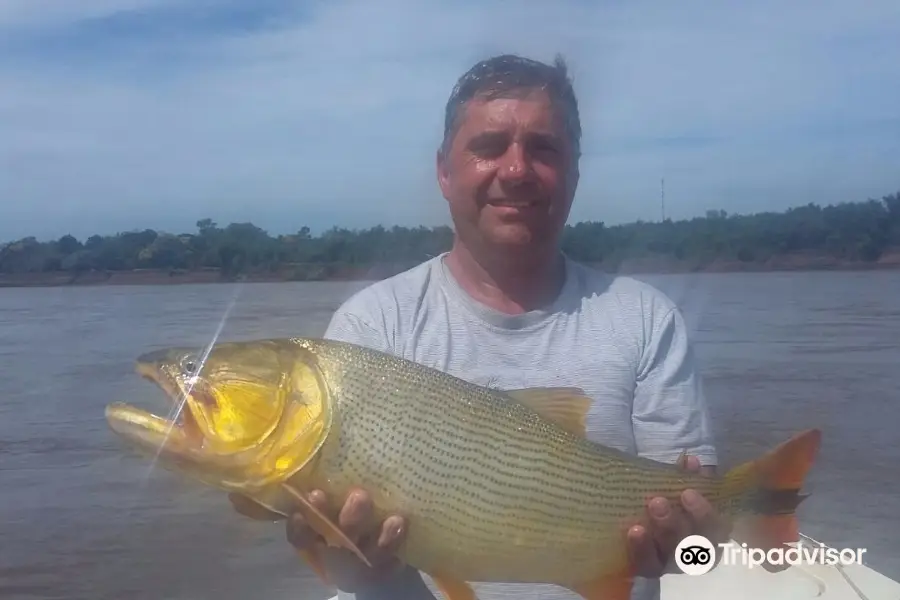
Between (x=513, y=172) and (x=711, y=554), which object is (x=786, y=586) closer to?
(x=711, y=554)

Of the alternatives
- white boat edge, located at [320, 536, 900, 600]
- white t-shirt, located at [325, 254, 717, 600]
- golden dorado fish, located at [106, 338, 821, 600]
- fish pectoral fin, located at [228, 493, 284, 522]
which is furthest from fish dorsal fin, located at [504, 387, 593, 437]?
white boat edge, located at [320, 536, 900, 600]

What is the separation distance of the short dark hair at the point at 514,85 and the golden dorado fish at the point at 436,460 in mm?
904

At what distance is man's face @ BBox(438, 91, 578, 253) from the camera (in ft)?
9.57

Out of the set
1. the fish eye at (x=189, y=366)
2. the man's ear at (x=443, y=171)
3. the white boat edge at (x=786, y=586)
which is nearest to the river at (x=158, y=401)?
the white boat edge at (x=786, y=586)

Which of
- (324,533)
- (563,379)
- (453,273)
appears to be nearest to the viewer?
(324,533)

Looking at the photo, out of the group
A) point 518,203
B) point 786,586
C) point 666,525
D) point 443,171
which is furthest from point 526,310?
point 786,586

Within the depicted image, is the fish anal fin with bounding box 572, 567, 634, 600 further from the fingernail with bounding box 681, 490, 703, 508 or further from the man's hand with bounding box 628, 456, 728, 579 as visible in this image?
the fingernail with bounding box 681, 490, 703, 508

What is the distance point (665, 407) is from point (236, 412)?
1.34m

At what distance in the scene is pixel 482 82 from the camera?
3002 millimetres

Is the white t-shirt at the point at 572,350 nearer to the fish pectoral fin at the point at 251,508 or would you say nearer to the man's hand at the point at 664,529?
the man's hand at the point at 664,529

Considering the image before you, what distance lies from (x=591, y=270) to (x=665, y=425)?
0.59m

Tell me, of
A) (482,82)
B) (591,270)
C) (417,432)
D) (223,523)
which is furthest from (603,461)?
(223,523)

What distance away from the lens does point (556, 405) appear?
8.79 feet

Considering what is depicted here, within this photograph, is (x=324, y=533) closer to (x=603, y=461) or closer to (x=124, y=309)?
(x=603, y=461)
